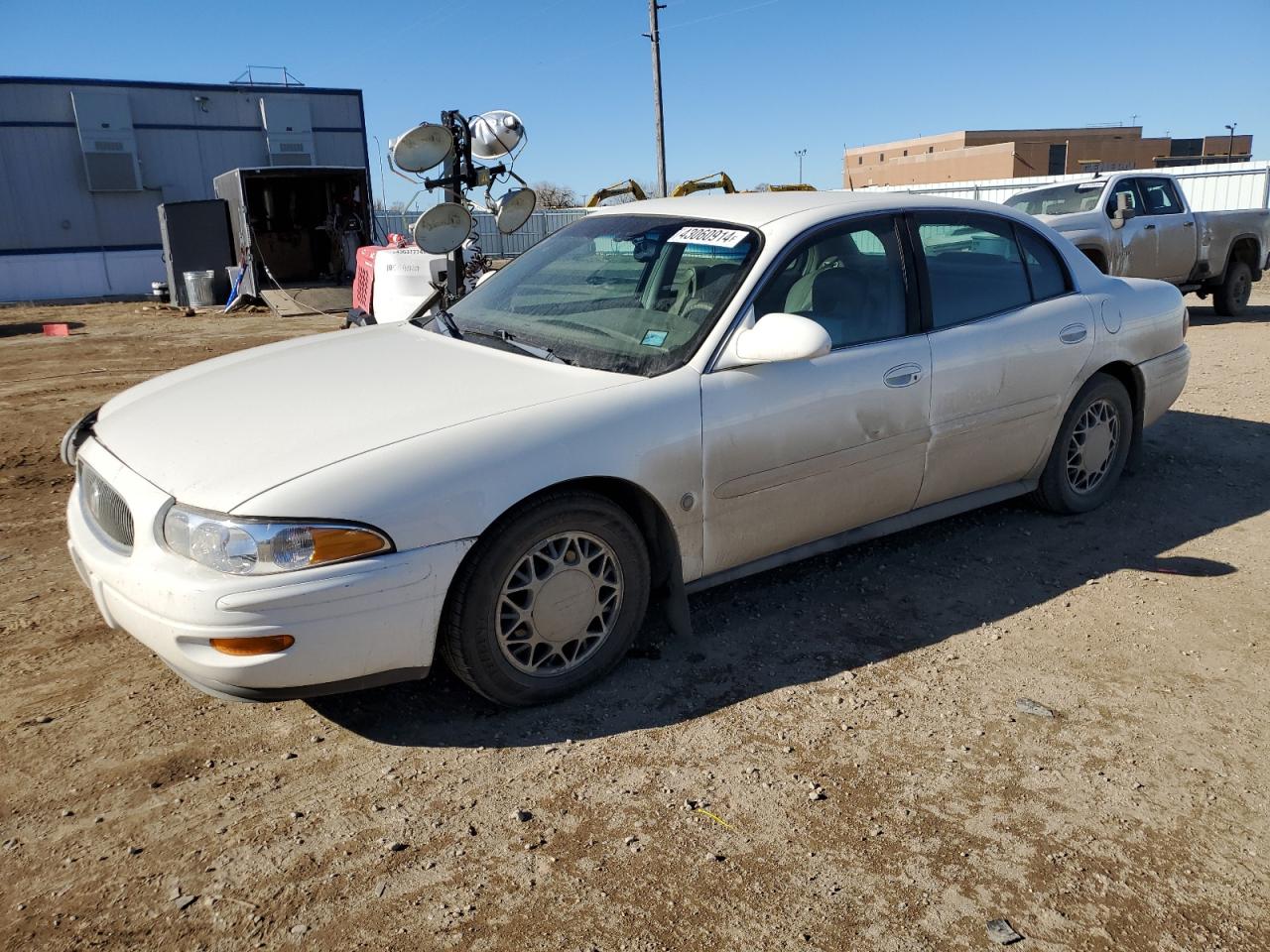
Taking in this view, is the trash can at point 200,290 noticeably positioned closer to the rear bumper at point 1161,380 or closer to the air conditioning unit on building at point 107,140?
the air conditioning unit on building at point 107,140

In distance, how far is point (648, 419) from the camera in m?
3.17

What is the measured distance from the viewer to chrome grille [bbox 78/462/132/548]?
114 inches

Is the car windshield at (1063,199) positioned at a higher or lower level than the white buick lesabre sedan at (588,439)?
higher

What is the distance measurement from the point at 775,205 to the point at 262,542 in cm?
243

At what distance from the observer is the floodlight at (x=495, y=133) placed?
30.8 feet

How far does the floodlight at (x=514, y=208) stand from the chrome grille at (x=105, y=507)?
621cm

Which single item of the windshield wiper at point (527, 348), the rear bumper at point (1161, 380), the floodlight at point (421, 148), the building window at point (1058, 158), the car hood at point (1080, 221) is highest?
the building window at point (1058, 158)

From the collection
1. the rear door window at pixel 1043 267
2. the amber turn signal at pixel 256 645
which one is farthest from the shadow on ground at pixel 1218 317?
the amber turn signal at pixel 256 645

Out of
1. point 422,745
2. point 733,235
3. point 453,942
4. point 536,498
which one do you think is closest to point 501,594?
point 536,498

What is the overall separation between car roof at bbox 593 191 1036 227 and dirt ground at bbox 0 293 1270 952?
1546 millimetres

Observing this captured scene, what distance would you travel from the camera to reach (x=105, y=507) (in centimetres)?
304

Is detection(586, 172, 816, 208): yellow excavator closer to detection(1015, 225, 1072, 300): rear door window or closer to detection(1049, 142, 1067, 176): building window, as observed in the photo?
detection(1015, 225, 1072, 300): rear door window

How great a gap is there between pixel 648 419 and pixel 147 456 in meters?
1.56

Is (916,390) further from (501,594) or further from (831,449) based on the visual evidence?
(501,594)
